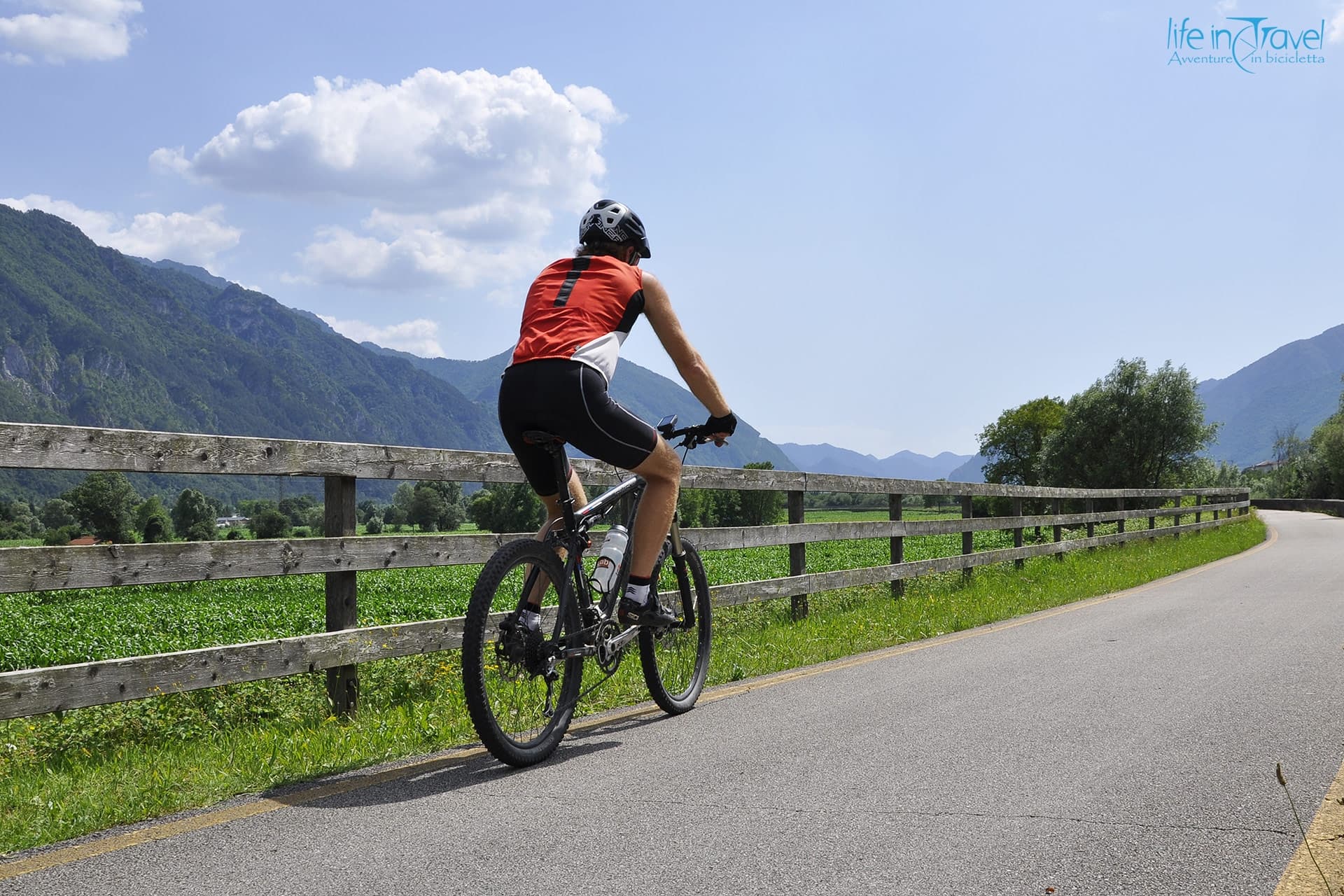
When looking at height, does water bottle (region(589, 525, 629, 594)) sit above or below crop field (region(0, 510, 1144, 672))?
above

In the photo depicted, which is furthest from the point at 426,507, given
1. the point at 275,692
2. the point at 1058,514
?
the point at 275,692

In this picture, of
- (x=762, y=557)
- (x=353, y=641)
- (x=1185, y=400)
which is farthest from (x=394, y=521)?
(x=353, y=641)

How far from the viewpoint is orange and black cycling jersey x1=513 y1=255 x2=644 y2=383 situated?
405 cm

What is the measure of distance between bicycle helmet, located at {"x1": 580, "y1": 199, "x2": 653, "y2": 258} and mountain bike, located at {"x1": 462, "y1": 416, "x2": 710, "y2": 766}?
2.95ft

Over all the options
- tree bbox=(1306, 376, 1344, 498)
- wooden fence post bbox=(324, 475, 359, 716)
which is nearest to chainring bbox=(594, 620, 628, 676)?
wooden fence post bbox=(324, 475, 359, 716)

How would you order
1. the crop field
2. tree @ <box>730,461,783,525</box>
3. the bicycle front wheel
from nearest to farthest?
1. the bicycle front wheel
2. the crop field
3. tree @ <box>730,461,783,525</box>

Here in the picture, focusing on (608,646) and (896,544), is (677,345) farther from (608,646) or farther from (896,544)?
(896,544)

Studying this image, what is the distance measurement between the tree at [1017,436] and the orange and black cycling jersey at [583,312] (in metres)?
94.4

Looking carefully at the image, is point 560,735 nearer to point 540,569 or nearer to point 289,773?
point 540,569

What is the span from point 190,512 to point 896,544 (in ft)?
88.1

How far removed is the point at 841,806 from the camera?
3307 mm

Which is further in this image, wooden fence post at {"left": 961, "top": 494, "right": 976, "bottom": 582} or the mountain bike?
wooden fence post at {"left": 961, "top": 494, "right": 976, "bottom": 582}

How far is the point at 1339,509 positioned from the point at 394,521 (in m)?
54.6

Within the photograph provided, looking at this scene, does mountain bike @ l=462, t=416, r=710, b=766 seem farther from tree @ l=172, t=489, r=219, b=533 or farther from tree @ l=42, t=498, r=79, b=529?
tree @ l=172, t=489, r=219, b=533
